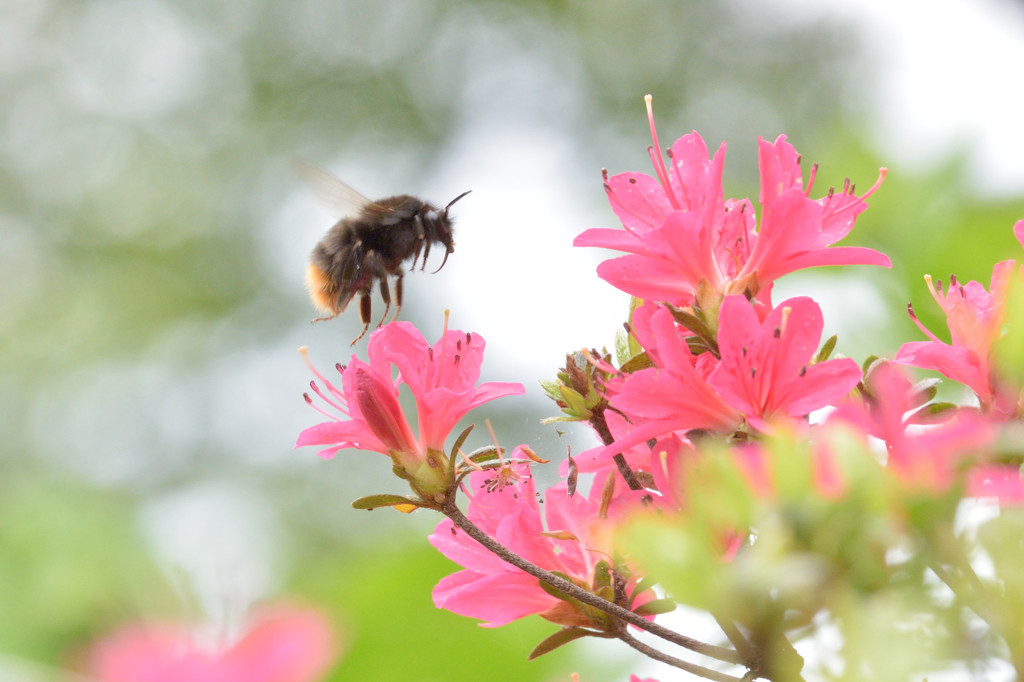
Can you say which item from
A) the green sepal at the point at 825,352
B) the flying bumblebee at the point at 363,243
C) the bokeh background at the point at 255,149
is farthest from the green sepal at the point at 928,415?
the bokeh background at the point at 255,149

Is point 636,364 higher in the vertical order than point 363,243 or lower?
lower

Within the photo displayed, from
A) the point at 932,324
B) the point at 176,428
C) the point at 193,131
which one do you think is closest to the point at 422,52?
the point at 193,131

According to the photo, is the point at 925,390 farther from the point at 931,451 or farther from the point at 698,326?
the point at 931,451

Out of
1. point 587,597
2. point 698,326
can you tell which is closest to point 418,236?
point 698,326

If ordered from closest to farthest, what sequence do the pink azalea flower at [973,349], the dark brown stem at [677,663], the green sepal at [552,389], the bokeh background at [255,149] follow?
1. the dark brown stem at [677,663]
2. the pink azalea flower at [973,349]
3. the green sepal at [552,389]
4. the bokeh background at [255,149]

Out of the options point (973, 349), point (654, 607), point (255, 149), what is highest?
point (255, 149)

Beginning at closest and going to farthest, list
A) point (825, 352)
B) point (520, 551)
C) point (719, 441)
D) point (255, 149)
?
point (719, 441) → point (825, 352) → point (520, 551) → point (255, 149)

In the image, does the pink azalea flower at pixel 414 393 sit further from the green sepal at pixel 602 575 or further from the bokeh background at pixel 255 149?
the bokeh background at pixel 255 149
